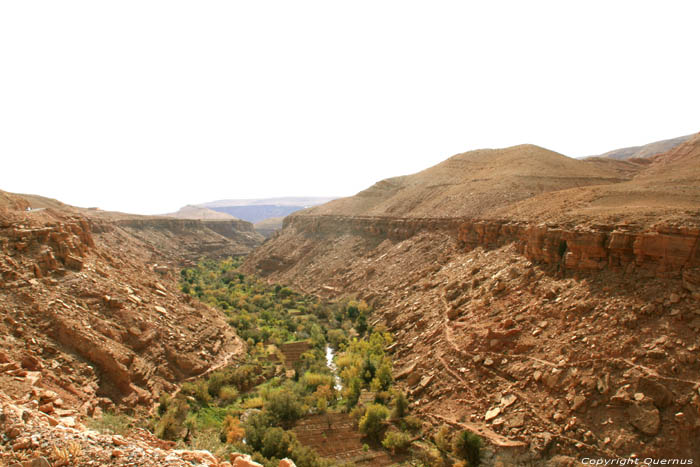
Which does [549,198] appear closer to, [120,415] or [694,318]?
[694,318]

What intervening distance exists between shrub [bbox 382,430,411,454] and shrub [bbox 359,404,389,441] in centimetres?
87

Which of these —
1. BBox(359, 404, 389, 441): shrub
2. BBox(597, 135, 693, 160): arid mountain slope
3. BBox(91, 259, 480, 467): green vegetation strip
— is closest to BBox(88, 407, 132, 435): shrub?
BBox(91, 259, 480, 467): green vegetation strip

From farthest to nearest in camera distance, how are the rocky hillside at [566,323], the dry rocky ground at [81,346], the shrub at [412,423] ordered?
the shrub at [412,423] < the rocky hillside at [566,323] < the dry rocky ground at [81,346]

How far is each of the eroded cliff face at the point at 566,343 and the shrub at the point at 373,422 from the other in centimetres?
154

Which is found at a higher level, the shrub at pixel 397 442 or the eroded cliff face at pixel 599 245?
the eroded cliff face at pixel 599 245

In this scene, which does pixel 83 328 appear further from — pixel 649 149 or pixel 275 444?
pixel 649 149

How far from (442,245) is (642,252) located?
16.8 m

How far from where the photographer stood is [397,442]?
13.9 meters

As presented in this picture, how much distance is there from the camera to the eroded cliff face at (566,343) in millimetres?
10648

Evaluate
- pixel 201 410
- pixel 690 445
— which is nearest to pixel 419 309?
pixel 201 410

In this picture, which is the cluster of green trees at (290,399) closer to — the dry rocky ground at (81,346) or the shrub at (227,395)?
the shrub at (227,395)

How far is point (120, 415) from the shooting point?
1248 cm

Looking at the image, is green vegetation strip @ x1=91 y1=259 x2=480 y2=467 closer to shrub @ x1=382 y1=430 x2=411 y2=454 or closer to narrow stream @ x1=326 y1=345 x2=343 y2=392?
shrub @ x1=382 y1=430 x2=411 y2=454

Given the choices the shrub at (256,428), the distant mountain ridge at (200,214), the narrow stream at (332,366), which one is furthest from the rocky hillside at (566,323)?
the distant mountain ridge at (200,214)
